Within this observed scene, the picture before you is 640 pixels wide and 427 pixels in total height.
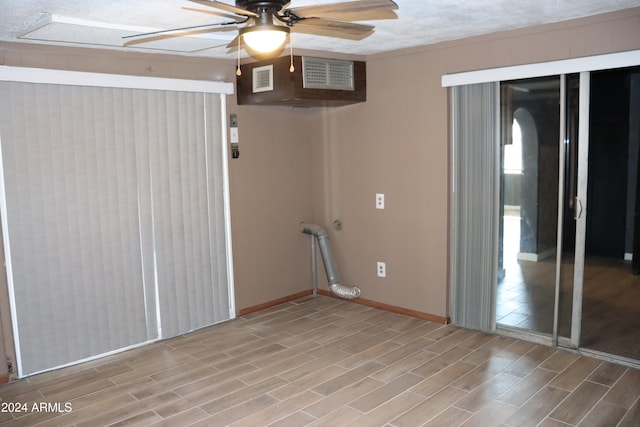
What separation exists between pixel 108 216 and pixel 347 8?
102 inches

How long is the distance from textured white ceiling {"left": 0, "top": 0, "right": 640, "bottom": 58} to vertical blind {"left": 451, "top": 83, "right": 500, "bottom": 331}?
1.81 feet

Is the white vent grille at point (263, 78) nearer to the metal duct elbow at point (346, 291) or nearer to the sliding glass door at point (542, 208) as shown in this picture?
the sliding glass door at point (542, 208)

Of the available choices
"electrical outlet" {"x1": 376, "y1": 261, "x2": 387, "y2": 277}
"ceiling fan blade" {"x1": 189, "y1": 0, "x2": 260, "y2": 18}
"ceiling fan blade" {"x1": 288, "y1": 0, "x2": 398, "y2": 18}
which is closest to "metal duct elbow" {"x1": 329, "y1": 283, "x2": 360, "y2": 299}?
"electrical outlet" {"x1": 376, "y1": 261, "x2": 387, "y2": 277}

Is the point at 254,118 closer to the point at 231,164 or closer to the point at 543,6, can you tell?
the point at 231,164

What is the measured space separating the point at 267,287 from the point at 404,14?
288 centimetres

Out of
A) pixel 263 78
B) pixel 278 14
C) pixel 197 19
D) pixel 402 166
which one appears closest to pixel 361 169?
pixel 402 166

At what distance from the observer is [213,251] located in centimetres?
470

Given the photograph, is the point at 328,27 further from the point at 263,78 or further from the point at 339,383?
the point at 339,383

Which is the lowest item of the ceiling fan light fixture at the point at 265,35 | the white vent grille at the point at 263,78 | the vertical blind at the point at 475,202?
the vertical blind at the point at 475,202

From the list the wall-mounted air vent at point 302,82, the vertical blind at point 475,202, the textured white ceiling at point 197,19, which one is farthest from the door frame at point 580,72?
the wall-mounted air vent at point 302,82

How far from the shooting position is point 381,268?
5031 mm

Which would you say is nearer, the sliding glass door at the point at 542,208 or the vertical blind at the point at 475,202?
the sliding glass door at the point at 542,208

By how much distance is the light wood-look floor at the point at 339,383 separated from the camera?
311 centimetres

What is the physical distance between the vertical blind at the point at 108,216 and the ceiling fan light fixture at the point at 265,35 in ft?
6.48
